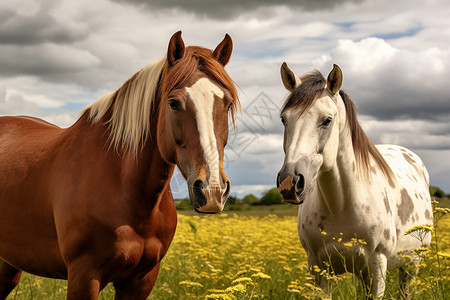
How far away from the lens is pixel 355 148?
4496mm

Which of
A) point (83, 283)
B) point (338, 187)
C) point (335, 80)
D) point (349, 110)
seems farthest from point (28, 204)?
point (349, 110)

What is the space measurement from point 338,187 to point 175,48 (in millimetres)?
2226

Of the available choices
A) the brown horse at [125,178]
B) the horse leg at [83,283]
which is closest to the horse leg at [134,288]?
the brown horse at [125,178]

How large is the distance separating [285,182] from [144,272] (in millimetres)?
1316

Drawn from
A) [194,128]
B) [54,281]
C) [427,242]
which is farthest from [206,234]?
[194,128]

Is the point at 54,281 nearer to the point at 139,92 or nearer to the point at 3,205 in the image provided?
the point at 3,205

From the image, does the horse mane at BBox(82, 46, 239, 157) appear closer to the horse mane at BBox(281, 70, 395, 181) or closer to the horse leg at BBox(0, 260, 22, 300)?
the horse mane at BBox(281, 70, 395, 181)

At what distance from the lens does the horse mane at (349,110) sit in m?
4.01

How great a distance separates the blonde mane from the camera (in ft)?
9.87

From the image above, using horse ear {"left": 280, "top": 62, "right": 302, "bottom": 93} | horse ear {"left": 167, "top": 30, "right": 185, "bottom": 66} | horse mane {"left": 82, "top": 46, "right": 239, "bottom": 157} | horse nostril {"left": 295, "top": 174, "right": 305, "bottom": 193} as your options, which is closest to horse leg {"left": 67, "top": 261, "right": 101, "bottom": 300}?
horse mane {"left": 82, "top": 46, "right": 239, "bottom": 157}

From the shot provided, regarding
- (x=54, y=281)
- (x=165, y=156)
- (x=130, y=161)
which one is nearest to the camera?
(x=165, y=156)

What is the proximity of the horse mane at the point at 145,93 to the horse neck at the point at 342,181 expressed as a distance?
174cm

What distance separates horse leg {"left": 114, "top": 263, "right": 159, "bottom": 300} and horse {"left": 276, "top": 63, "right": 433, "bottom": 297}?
4.47 feet

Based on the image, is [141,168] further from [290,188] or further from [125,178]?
[290,188]
